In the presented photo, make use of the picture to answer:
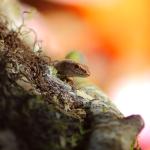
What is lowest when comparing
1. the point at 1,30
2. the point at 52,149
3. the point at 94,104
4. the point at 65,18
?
the point at 52,149

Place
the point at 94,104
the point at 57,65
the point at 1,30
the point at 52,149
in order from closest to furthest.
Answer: the point at 52,149
the point at 94,104
the point at 1,30
the point at 57,65

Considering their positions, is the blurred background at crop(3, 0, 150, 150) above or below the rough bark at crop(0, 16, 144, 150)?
above

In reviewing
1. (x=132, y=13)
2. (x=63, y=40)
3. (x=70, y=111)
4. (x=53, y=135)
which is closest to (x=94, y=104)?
(x=70, y=111)

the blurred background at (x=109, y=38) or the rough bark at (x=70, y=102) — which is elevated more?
the blurred background at (x=109, y=38)

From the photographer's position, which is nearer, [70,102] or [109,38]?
[70,102]

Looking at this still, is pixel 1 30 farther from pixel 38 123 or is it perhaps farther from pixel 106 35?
pixel 106 35

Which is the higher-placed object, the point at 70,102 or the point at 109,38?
the point at 109,38

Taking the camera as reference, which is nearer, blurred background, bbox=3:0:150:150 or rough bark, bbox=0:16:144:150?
rough bark, bbox=0:16:144:150

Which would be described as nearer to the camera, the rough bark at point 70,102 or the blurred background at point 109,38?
the rough bark at point 70,102
